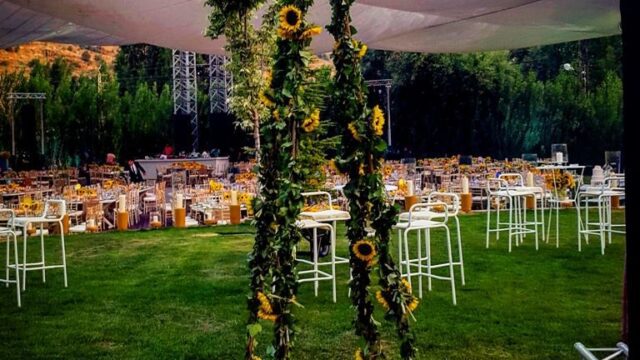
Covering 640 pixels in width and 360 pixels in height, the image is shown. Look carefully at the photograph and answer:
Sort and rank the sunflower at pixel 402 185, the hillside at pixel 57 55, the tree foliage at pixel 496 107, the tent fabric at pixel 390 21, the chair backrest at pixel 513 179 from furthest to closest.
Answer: the hillside at pixel 57 55 < the tree foliage at pixel 496 107 < the sunflower at pixel 402 185 < the tent fabric at pixel 390 21 < the chair backrest at pixel 513 179

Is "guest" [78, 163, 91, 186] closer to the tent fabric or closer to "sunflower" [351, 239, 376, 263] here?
the tent fabric

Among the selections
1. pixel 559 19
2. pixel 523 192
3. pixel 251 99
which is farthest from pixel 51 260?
pixel 559 19

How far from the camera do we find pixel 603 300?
514 centimetres

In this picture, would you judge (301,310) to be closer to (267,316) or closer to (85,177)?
(267,316)

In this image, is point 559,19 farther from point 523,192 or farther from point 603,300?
point 603,300

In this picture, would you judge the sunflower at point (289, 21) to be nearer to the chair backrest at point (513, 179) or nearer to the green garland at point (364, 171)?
the green garland at point (364, 171)

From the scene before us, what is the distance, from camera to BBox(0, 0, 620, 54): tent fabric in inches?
331

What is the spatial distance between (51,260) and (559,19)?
7.21m

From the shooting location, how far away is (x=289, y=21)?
7.82 ft

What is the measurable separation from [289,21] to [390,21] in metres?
8.17

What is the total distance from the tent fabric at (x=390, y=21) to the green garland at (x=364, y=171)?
19.5 feet

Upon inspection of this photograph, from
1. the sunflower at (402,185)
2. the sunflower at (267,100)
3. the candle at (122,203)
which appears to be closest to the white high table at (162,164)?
the candle at (122,203)

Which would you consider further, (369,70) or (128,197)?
(369,70)

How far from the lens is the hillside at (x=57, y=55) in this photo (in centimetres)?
4481
